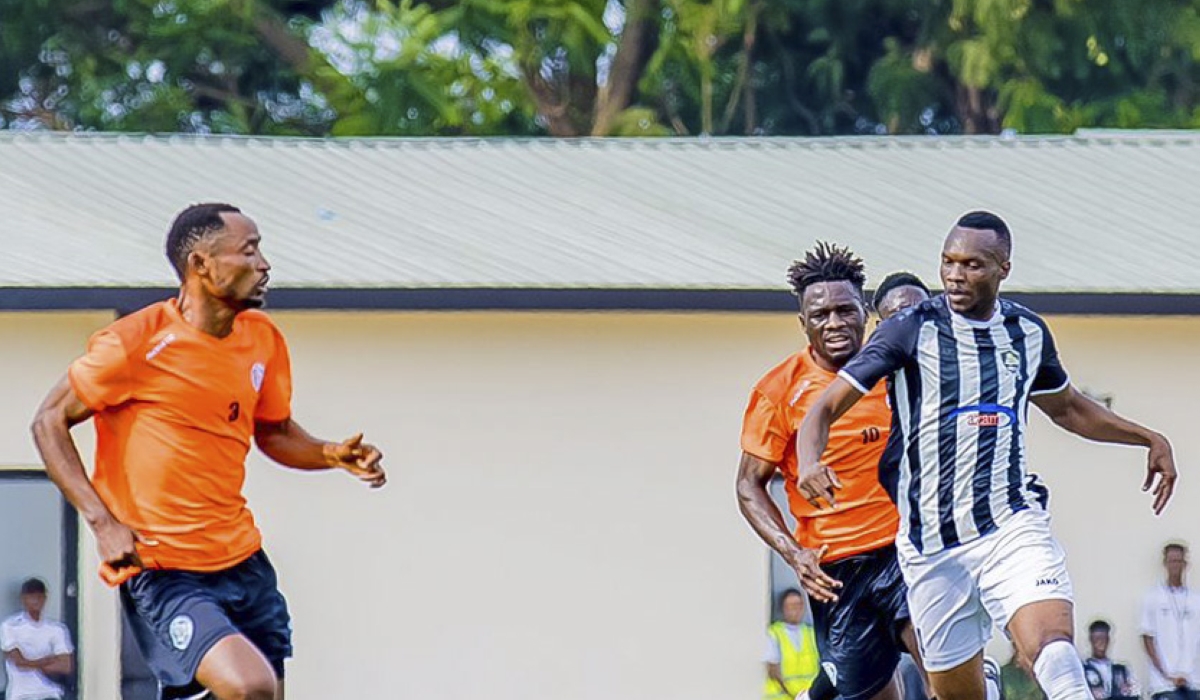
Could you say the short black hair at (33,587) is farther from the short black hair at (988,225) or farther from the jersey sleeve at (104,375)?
the short black hair at (988,225)

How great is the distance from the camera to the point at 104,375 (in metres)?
7.41

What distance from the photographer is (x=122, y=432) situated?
755cm

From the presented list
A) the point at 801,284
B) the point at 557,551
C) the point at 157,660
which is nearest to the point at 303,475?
the point at 557,551

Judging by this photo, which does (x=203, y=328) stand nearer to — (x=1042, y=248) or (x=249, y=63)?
(x=1042, y=248)

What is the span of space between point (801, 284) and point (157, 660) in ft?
9.39

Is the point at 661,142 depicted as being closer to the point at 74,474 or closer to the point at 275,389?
the point at 275,389

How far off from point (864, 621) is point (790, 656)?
509 centimetres

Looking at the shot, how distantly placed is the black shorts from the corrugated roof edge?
9.21 metres

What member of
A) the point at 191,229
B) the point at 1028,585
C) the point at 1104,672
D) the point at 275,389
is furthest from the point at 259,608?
the point at 1104,672

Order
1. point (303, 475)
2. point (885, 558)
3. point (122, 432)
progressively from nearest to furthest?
point (122, 432) → point (885, 558) → point (303, 475)

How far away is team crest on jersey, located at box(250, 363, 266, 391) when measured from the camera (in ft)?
25.5

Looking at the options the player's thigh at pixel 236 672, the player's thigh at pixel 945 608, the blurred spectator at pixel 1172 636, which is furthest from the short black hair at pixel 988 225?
the blurred spectator at pixel 1172 636

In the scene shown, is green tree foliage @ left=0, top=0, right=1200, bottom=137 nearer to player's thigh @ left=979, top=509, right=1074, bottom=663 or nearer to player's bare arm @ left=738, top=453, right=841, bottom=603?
player's bare arm @ left=738, top=453, right=841, bottom=603

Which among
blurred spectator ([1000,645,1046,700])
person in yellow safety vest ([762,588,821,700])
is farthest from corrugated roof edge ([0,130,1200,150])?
blurred spectator ([1000,645,1046,700])
